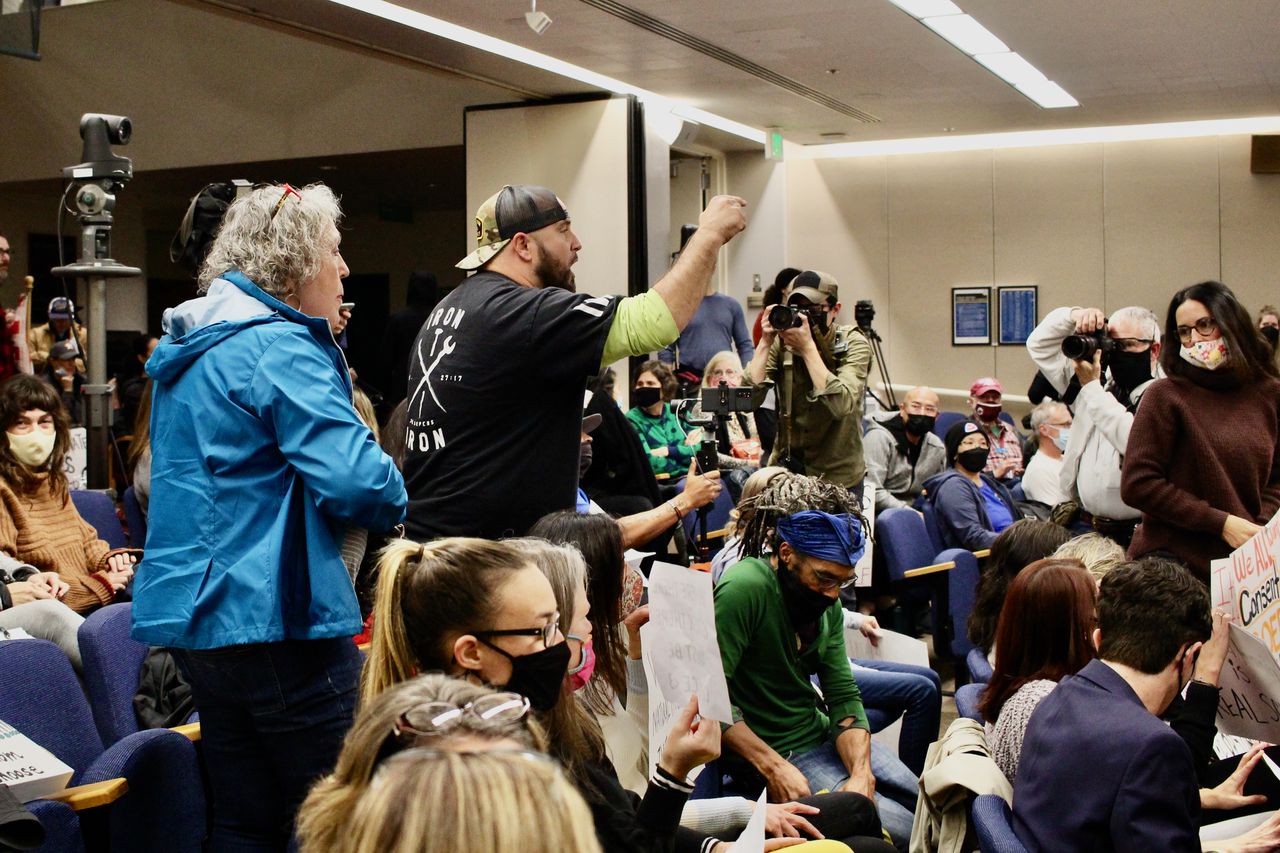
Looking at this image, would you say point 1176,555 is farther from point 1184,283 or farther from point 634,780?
point 1184,283

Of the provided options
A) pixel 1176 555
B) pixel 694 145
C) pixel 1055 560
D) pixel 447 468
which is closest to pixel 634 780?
pixel 447 468

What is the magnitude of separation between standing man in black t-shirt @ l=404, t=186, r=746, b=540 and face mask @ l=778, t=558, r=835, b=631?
0.61 m

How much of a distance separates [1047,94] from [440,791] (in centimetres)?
938

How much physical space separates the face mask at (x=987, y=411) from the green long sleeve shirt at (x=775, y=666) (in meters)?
4.77

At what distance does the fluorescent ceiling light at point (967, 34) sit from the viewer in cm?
717

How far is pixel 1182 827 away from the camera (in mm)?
1895

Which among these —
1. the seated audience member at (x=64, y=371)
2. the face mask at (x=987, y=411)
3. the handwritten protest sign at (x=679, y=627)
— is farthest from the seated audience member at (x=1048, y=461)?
the handwritten protest sign at (x=679, y=627)

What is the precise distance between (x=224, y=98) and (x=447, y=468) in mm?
8687

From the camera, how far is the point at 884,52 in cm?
793

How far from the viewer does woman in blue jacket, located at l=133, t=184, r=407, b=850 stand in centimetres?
192

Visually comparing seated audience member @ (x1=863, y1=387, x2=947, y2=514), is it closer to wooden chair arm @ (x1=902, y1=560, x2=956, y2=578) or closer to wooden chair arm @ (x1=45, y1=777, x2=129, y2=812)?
wooden chair arm @ (x1=902, y1=560, x2=956, y2=578)

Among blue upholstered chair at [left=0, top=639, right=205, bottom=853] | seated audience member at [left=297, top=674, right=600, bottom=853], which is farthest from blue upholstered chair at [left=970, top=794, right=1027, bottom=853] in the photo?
blue upholstered chair at [left=0, top=639, right=205, bottom=853]

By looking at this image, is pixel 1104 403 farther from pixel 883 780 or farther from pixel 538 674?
pixel 538 674

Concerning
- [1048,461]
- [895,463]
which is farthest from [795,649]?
[1048,461]
